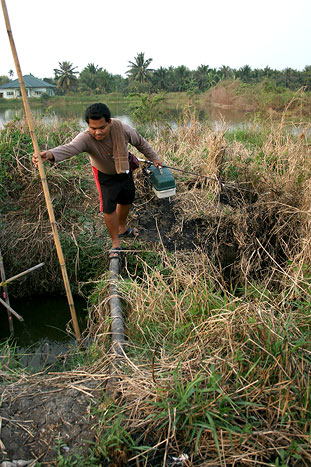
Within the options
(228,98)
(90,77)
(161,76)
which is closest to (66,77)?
(90,77)

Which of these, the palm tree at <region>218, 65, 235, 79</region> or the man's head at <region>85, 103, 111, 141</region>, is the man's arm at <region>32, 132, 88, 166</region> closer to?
the man's head at <region>85, 103, 111, 141</region>

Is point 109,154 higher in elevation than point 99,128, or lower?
lower

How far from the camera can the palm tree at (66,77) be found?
4191 cm

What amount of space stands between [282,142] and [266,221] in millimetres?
1831

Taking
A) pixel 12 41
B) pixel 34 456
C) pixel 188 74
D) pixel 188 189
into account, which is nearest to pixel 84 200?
pixel 188 189

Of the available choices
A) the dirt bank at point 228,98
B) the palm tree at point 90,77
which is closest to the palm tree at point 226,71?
the palm tree at point 90,77

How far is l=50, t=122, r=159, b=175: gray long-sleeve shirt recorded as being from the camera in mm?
2605

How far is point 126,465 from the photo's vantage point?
1428 mm

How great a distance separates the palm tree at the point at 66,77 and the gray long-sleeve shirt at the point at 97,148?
1710 inches

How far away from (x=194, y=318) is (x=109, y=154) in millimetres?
1524

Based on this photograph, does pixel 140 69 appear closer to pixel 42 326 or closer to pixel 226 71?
pixel 226 71

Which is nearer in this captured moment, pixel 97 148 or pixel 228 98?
pixel 97 148

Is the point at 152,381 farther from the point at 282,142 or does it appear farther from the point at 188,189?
the point at 282,142

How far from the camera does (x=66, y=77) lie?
4241cm
